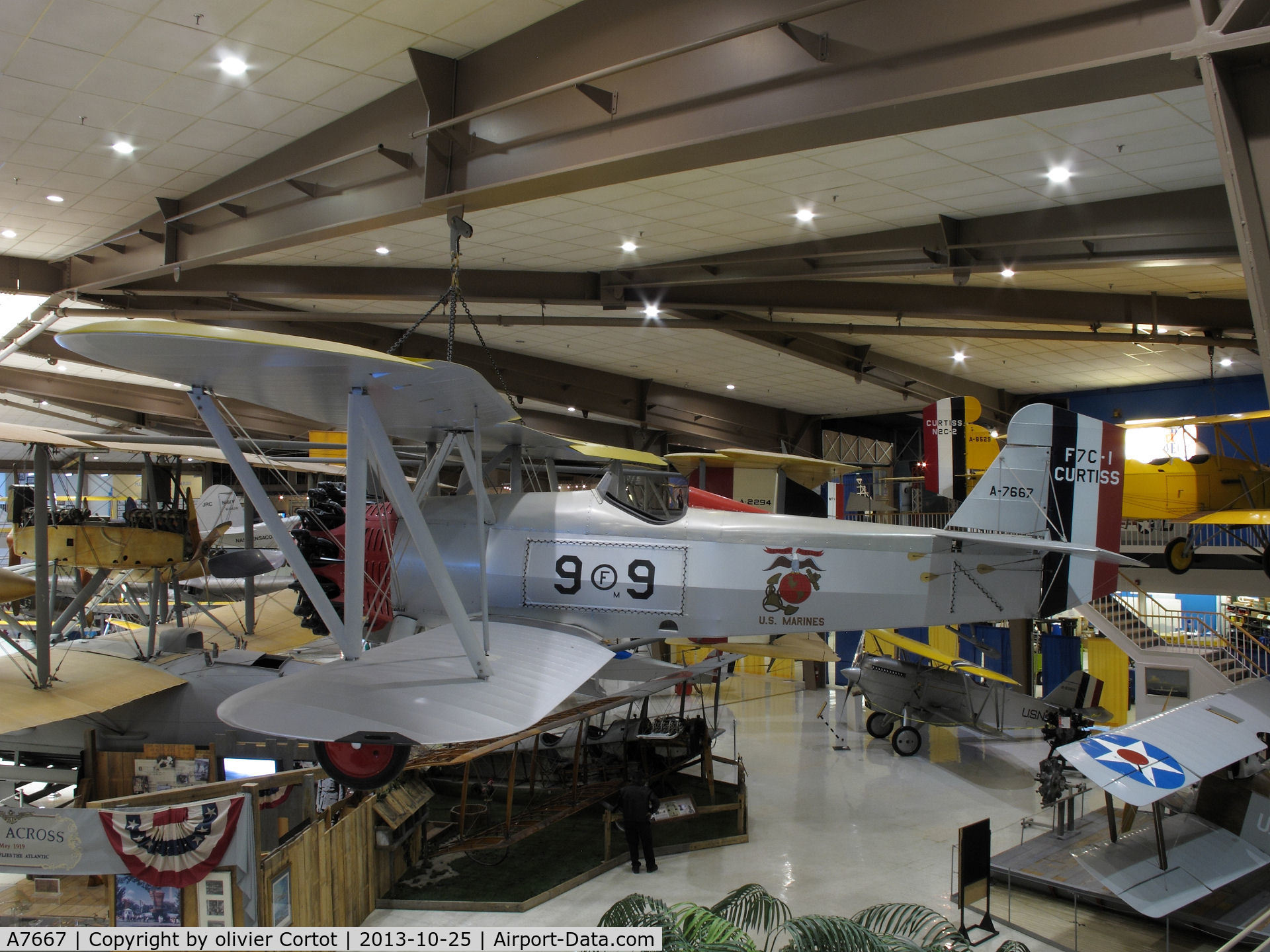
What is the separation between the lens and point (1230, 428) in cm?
1548

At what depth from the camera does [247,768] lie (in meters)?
7.46

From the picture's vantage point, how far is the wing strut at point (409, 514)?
14.3 ft

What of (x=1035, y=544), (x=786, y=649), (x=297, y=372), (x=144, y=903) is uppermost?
(x=297, y=372)

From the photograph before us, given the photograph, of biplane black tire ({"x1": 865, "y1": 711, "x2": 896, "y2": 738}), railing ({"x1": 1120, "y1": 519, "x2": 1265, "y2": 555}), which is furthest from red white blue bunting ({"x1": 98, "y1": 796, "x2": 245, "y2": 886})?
railing ({"x1": 1120, "y1": 519, "x2": 1265, "y2": 555})

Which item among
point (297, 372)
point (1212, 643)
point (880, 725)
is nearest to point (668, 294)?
point (297, 372)

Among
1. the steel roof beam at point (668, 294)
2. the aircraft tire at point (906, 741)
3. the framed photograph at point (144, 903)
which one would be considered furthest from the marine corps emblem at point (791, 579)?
the aircraft tire at point (906, 741)

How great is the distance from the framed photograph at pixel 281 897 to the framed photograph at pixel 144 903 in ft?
1.89

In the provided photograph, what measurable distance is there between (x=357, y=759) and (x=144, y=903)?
173 cm

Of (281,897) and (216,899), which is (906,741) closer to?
(281,897)

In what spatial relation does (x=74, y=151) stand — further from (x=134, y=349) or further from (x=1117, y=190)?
(x=1117, y=190)

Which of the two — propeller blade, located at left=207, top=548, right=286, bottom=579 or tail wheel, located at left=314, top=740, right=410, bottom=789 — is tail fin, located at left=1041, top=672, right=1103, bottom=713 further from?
propeller blade, located at left=207, top=548, right=286, bottom=579

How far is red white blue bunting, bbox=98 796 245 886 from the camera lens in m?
5.17

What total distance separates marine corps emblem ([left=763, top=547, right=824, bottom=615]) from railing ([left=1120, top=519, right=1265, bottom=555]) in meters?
8.41

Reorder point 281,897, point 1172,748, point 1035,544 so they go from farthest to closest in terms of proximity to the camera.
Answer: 1. point 1172,748
2. point 1035,544
3. point 281,897
